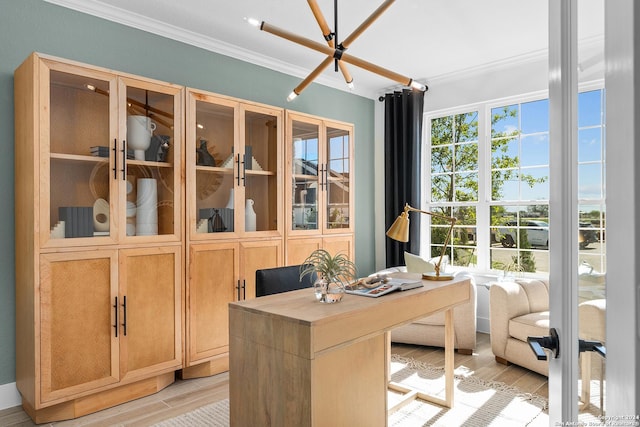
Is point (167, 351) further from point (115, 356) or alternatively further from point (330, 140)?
point (330, 140)

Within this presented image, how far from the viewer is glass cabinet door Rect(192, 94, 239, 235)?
3.14 m

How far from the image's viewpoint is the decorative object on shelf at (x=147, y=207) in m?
2.85

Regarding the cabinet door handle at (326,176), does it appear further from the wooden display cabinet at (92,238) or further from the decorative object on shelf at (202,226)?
the wooden display cabinet at (92,238)

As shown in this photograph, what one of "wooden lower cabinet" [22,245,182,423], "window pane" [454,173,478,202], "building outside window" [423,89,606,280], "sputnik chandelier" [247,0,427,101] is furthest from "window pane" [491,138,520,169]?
"wooden lower cabinet" [22,245,182,423]

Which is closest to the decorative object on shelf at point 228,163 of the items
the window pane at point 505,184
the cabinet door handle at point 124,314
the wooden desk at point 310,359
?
the cabinet door handle at point 124,314

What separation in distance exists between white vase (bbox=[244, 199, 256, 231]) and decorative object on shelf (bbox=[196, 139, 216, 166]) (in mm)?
446

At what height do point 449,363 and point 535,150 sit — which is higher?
point 535,150

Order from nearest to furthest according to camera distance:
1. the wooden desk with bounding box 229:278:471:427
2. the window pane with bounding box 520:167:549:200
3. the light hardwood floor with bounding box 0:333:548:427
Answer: the wooden desk with bounding box 229:278:471:427 → the light hardwood floor with bounding box 0:333:548:427 → the window pane with bounding box 520:167:549:200

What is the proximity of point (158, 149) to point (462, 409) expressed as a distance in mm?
2684

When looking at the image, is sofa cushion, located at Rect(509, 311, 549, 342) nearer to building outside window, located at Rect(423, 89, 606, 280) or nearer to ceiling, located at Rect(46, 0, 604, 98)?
building outside window, located at Rect(423, 89, 606, 280)

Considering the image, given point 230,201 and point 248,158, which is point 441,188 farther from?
point 230,201

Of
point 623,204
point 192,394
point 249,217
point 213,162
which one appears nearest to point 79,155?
point 213,162

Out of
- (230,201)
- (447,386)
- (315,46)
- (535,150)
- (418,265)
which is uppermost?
(315,46)

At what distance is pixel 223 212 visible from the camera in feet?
10.8
